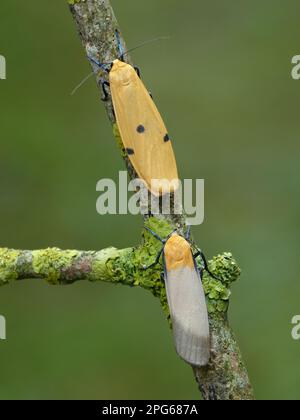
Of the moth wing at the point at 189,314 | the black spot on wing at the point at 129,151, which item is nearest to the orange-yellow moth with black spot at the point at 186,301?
the moth wing at the point at 189,314

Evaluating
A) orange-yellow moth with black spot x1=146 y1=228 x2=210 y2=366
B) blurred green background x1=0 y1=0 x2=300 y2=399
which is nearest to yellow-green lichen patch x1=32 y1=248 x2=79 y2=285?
orange-yellow moth with black spot x1=146 y1=228 x2=210 y2=366

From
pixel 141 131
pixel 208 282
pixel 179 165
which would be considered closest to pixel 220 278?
pixel 208 282

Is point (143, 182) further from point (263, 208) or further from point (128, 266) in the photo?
point (263, 208)

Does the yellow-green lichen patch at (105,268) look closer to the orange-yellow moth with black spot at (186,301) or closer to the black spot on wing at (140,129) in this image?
the orange-yellow moth with black spot at (186,301)

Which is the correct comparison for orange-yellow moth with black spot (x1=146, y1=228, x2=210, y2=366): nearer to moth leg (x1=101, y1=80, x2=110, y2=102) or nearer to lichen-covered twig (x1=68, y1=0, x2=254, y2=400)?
Answer: lichen-covered twig (x1=68, y1=0, x2=254, y2=400)

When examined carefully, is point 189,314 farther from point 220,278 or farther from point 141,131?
point 141,131

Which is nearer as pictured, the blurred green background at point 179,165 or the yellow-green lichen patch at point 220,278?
the yellow-green lichen patch at point 220,278
